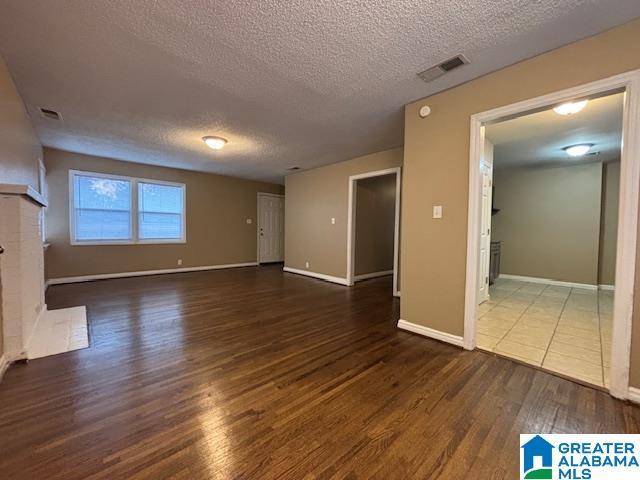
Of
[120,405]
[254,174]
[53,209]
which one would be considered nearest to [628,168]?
[120,405]

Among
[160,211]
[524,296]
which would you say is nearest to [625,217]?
[524,296]

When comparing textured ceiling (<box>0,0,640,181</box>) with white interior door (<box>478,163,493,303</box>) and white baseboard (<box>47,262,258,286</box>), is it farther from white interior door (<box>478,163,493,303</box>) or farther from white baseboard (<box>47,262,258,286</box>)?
white baseboard (<box>47,262,258,286</box>)

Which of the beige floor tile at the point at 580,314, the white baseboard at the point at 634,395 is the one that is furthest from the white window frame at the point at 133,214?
the beige floor tile at the point at 580,314

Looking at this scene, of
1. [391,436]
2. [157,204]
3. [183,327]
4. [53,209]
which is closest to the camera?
[391,436]

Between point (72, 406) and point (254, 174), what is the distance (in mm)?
5738

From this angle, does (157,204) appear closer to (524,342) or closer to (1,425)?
(1,425)

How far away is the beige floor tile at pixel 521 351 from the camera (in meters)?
2.21

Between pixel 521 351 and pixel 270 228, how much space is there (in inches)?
260

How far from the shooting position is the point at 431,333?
2639 mm

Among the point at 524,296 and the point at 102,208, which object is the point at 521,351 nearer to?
the point at 524,296

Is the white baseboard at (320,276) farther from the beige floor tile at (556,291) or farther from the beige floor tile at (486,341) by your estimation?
the beige floor tile at (556,291)

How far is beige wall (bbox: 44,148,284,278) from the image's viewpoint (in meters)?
4.76

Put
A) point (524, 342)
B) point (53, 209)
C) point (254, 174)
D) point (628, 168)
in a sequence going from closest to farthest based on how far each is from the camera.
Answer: point (628, 168) → point (524, 342) → point (53, 209) → point (254, 174)

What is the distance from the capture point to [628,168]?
168 cm
